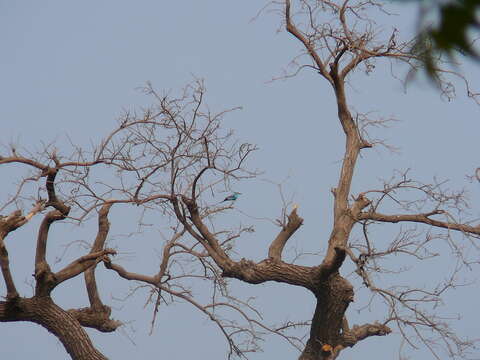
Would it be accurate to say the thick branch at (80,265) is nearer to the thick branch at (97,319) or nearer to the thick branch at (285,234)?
the thick branch at (97,319)

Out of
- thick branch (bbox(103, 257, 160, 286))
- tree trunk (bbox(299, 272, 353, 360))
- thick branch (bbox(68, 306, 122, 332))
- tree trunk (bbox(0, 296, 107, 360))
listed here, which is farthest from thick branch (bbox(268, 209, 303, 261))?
tree trunk (bbox(0, 296, 107, 360))

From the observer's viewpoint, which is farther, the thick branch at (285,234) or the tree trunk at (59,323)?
the thick branch at (285,234)

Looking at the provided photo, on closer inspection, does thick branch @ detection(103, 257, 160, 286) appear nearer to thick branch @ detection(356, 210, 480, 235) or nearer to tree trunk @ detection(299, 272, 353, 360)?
tree trunk @ detection(299, 272, 353, 360)

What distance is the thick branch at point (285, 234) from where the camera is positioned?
22.9ft

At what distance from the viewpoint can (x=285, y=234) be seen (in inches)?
279

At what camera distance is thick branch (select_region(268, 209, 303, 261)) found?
22.9 feet

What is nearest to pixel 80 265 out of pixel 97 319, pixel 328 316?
pixel 97 319

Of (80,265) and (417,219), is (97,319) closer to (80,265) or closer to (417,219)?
(80,265)

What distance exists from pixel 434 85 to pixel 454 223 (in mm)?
6379

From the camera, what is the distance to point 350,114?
24.5ft

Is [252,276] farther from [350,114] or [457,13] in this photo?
[457,13]

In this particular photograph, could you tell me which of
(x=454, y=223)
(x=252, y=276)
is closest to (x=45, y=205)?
(x=252, y=276)

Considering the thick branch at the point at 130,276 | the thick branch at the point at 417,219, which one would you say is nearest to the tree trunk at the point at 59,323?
the thick branch at the point at 130,276

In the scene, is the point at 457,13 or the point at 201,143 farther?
the point at 201,143
